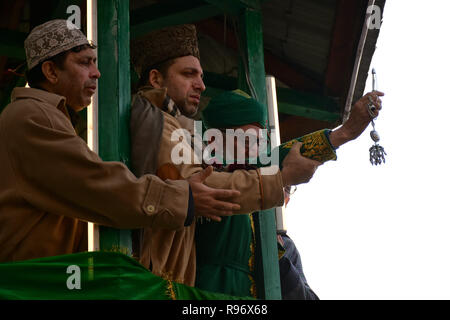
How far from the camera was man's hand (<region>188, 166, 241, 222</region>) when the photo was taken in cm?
385

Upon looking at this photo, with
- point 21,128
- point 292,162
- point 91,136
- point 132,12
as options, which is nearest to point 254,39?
point 132,12

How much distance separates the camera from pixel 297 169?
4.40 metres

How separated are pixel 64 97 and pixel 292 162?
1.29 m

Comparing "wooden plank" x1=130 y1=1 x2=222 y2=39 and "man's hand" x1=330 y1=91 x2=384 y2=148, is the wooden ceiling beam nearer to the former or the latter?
"wooden plank" x1=130 y1=1 x2=222 y2=39

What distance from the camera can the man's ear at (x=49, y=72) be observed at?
4.05 metres

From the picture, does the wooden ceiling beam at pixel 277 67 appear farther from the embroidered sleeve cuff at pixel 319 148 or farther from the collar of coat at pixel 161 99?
the collar of coat at pixel 161 99

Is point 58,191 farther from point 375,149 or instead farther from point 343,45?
point 343,45

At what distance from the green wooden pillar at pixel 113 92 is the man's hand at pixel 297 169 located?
2.84 ft

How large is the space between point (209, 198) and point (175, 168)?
0.33 m

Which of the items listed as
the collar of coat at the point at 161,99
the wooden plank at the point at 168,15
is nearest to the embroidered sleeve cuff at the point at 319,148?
the collar of coat at the point at 161,99

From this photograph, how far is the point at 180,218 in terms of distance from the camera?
371cm
